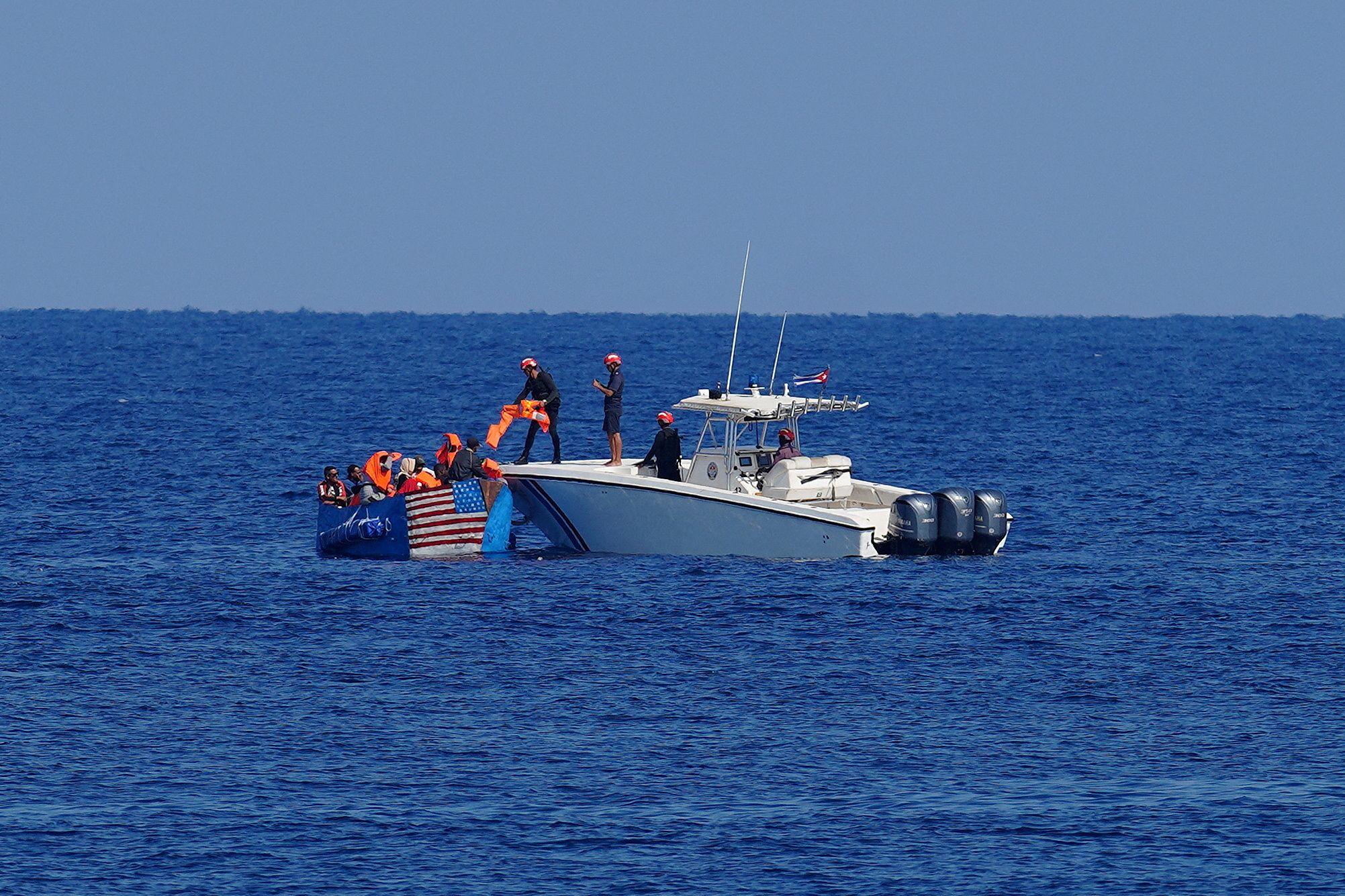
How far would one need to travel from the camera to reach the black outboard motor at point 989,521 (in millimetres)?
34500

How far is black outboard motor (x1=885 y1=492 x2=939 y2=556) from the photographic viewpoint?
33500mm

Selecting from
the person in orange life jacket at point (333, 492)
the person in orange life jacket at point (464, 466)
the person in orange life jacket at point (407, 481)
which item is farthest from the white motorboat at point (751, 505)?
the person in orange life jacket at point (333, 492)

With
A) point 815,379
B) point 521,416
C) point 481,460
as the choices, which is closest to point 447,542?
point 481,460

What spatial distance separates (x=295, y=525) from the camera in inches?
1591

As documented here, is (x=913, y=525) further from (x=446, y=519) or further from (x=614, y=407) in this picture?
(x=446, y=519)

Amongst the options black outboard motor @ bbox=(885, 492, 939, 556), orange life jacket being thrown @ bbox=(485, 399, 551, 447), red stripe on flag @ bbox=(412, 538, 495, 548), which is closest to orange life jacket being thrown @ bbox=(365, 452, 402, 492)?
red stripe on flag @ bbox=(412, 538, 495, 548)

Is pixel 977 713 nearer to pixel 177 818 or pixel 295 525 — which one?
pixel 177 818

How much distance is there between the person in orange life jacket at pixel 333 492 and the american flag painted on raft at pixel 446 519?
5.08ft

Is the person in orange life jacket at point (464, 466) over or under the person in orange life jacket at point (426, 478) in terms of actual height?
over

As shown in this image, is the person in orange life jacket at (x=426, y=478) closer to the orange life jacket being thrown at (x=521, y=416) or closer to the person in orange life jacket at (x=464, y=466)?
the person in orange life jacket at (x=464, y=466)

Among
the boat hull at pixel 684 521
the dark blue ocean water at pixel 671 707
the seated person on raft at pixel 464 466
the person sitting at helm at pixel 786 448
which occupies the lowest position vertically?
the dark blue ocean water at pixel 671 707

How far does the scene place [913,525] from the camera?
3353cm

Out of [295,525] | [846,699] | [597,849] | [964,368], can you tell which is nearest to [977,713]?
[846,699]

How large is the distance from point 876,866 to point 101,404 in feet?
208
